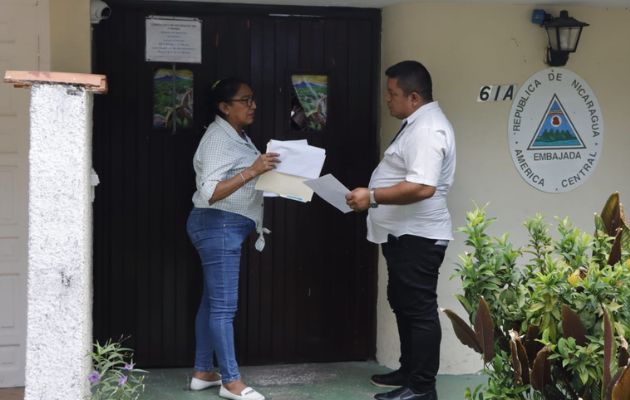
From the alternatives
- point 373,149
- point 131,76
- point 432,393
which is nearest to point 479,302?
point 432,393

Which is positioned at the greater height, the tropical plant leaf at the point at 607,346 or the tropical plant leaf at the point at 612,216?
the tropical plant leaf at the point at 612,216

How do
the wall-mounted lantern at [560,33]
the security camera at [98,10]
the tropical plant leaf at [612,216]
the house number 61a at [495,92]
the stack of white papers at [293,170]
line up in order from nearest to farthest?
the tropical plant leaf at [612,216], the stack of white papers at [293,170], the security camera at [98,10], the wall-mounted lantern at [560,33], the house number 61a at [495,92]

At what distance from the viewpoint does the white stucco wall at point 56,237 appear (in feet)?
11.4

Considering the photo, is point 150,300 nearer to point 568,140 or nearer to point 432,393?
point 432,393

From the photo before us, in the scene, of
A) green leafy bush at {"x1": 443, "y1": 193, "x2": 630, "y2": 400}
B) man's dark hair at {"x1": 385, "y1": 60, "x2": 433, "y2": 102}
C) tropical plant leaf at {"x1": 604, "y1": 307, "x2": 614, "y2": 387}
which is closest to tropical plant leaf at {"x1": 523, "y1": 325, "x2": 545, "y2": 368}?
green leafy bush at {"x1": 443, "y1": 193, "x2": 630, "y2": 400}

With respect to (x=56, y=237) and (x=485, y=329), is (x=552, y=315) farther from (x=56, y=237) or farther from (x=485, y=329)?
(x=56, y=237)

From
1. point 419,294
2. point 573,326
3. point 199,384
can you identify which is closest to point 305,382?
point 199,384

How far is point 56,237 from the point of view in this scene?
349 cm

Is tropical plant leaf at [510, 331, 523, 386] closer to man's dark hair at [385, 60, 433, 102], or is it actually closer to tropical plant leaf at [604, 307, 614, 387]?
tropical plant leaf at [604, 307, 614, 387]

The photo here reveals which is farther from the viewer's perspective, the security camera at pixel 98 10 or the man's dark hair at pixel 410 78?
the security camera at pixel 98 10

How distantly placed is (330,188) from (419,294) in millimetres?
778

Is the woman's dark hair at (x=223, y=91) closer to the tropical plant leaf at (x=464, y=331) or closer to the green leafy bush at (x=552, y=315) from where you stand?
the green leafy bush at (x=552, y=315)

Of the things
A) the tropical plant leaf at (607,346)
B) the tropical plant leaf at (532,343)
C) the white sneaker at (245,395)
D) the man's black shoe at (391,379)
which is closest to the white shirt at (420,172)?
the man's black shoe at (391,379)

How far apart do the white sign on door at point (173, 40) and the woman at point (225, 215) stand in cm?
58
